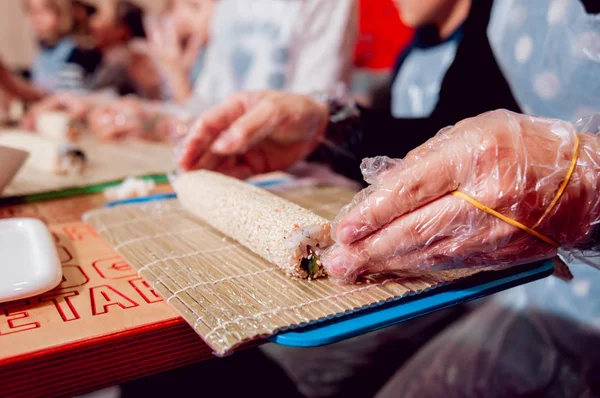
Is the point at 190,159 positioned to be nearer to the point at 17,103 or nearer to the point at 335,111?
the point at 335,111

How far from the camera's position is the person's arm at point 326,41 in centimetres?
160

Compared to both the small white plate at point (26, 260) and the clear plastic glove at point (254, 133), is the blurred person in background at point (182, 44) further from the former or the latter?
the small white plate at point (26, 260)

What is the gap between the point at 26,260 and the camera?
1.92 ft

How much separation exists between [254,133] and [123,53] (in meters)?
2.51

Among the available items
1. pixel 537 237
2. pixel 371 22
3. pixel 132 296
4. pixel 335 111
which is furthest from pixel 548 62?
pixel 371 22

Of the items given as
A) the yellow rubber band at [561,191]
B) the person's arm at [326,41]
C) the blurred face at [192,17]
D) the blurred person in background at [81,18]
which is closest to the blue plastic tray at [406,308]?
the yellow rubber band at [561,191]

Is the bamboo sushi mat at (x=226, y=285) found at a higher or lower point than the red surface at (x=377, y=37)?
lower

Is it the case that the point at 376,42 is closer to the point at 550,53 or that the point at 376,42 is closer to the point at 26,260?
the point at 550,53

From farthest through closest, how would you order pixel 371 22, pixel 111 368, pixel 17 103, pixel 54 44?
1. pixel 54 44
2. pixel 17 103
3. pixel 371 22
4. pixel 111 368

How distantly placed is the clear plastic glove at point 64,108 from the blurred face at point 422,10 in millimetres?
1208

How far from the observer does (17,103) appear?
2.01 metres

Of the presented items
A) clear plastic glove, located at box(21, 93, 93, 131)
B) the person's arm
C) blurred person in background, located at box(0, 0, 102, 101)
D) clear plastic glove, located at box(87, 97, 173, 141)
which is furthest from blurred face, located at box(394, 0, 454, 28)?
blurred person in background, located at box(0, 0, 102, 101)

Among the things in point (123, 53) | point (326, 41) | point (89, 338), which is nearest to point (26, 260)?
point (89, 338)

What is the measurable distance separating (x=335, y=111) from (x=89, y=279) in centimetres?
59
